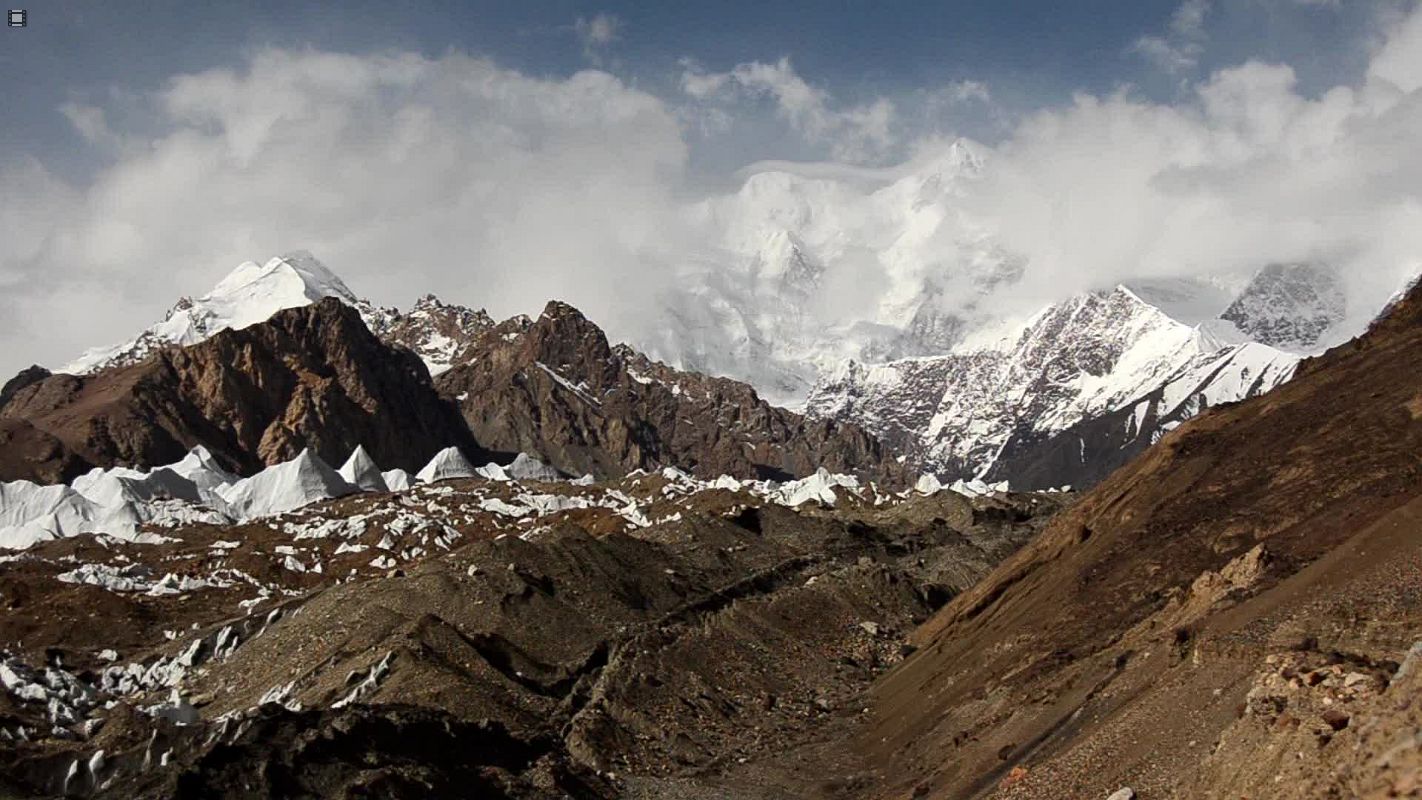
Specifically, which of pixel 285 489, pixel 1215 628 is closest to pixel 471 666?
pixel 1215 628

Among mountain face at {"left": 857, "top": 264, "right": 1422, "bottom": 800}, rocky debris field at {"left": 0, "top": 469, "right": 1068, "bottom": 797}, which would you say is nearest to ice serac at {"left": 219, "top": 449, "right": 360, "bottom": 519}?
Answer: rocky debris field at {"left": 0, "top": 469, "right": 1068, "bottom": 797}

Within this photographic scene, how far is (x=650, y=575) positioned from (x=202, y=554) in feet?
185

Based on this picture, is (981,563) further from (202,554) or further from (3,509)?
(3,509)

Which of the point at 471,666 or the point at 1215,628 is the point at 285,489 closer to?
the point at 471,666

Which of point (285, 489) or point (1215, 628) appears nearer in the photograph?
point (1215, 628)

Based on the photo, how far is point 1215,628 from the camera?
109ft

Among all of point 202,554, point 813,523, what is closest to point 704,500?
point 813,523

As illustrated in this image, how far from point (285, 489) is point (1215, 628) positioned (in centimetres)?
16632

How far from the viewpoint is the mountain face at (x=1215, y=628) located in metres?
22.5

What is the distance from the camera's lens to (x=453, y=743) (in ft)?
135

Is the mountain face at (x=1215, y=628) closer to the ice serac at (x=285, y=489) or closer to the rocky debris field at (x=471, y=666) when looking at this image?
the rocky debris field at (x=471, y=666)

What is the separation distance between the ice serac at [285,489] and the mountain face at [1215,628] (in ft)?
440

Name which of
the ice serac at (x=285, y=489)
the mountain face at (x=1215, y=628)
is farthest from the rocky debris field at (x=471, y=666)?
the ice serac at (x=285, y=489)

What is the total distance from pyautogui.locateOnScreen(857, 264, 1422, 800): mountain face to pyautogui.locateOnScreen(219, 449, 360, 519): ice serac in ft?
440
